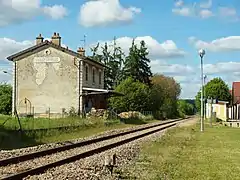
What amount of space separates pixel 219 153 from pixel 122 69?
266 feet

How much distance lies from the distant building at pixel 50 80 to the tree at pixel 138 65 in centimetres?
4454

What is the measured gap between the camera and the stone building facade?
4966cm

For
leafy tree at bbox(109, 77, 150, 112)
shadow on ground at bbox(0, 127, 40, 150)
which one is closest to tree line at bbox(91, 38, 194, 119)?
leafy tree at bbox(109, 77, 150, 112)

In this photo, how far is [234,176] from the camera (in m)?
13.0

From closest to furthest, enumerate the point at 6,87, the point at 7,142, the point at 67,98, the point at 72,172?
the point at 72,172, the point at 7,142, the point at 67,98, the point at 6,87

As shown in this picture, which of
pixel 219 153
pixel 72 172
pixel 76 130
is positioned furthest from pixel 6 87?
pixel 72 172

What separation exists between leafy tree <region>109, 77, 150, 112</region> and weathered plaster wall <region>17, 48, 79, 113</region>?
1931cm

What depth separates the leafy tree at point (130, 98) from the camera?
69.1 m

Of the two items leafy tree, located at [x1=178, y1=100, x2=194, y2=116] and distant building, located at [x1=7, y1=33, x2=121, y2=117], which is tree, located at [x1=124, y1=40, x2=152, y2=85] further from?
distant building, located at [x1=7, y1=33, x2=121, y2=117]

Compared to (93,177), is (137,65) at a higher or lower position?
higher

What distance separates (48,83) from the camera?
50438mm

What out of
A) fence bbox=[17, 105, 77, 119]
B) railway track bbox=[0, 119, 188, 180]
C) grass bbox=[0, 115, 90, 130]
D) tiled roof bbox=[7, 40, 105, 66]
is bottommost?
railway track bbox=[0, 119, 188, 180]

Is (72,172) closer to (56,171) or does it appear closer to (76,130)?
(56,171)

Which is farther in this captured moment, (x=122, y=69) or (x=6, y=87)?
(x=122, y=69)
